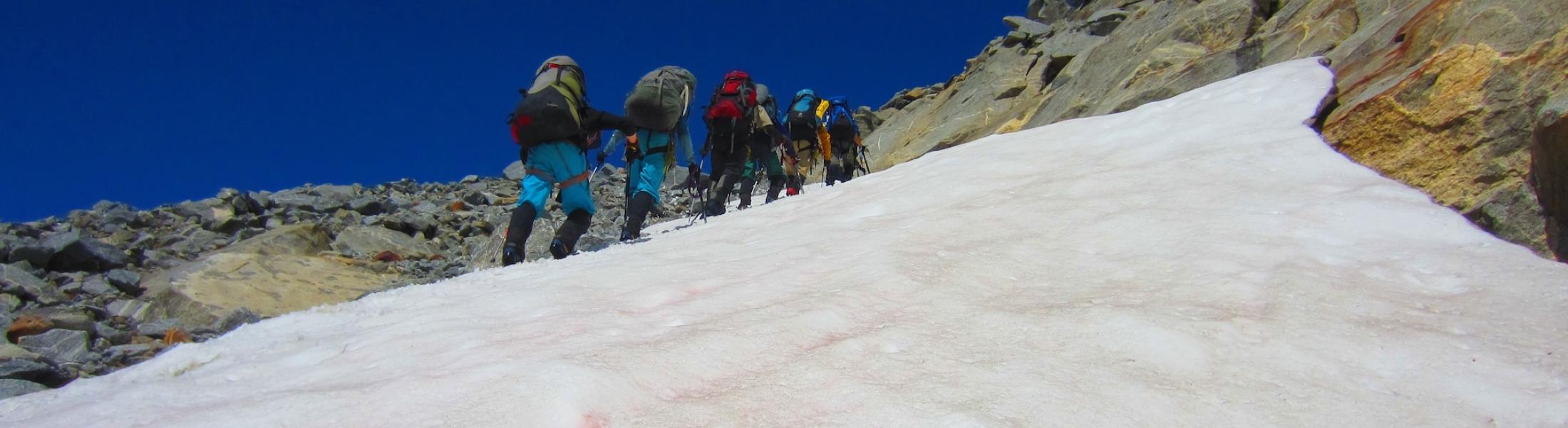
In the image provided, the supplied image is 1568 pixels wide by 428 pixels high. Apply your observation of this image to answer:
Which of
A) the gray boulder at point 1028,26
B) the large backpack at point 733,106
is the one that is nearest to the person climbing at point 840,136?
the large backpack at point 733,106

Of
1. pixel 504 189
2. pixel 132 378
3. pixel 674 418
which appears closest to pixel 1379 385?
pixel 674 418

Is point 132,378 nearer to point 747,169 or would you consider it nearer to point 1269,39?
point 747,169

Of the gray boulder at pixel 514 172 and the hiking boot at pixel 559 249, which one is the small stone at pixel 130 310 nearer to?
the hiking boot at pixel 559 249

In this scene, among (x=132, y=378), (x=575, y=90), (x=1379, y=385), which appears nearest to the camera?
(x=1379, y=385)

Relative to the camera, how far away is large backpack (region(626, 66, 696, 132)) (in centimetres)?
842

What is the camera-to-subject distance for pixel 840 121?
51.9 ft

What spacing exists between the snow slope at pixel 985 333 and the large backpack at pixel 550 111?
4.96 ft

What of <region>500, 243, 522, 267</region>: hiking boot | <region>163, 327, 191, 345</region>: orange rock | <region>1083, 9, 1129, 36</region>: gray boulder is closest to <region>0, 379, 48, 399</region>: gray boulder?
<region>163, 327, 191, 345</region>: orange rock

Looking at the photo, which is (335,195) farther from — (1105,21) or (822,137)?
(1105,21)

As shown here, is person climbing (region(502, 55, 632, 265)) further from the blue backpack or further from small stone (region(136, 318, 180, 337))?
the blue backpack

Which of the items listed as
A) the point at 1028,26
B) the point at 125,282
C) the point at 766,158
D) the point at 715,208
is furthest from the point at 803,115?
the point at 1028,26

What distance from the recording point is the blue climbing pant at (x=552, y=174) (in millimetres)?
7555

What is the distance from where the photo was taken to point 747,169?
12.1m

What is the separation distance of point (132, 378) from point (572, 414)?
2.41 metres
